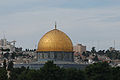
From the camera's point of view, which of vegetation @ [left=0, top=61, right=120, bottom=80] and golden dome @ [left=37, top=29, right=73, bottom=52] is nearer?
vegetation @ [left=0, top=61, right=120, bottom=80]

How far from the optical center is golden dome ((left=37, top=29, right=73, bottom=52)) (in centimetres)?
13550

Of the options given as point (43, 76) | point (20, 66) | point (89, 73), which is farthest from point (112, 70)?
point (20, 66)

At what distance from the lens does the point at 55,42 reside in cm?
13625

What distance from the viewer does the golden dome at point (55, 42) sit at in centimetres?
13550

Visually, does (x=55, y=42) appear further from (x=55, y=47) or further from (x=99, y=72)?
(x=99, y=72)

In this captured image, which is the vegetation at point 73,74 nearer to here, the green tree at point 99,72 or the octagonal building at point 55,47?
the green tree at point 99,72

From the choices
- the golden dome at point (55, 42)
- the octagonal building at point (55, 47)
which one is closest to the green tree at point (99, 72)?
the octagonal building at point (55, 47)

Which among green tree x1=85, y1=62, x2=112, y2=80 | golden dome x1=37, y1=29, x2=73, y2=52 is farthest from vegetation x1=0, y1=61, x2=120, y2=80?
golden dome x1=37, y1=29, x2=73, y2=52

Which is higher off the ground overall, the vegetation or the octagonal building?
the octagonal building

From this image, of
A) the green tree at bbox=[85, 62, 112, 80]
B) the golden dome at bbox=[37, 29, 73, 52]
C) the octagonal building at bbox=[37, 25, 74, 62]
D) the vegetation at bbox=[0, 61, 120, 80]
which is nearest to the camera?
the vegetation at bbox=[0, 61, 120, 80]

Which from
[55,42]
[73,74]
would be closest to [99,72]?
[73,74]

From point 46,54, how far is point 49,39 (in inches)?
126

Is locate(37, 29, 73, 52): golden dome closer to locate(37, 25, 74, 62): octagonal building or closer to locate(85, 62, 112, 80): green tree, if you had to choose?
locate(37, 25, 74, 62): octagonal building

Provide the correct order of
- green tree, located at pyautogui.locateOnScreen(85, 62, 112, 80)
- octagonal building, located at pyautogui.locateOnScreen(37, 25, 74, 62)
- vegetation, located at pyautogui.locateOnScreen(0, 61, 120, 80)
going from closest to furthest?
vegetation, located at pyautogui.locateOnScreen(0, 61, 120, 80), green tree, located at pyautogui.locateOnScreen(85, 62, 112, 80), octagonal building, located at pyautogui.locateOnScreen(37, 25, 74, 62)
